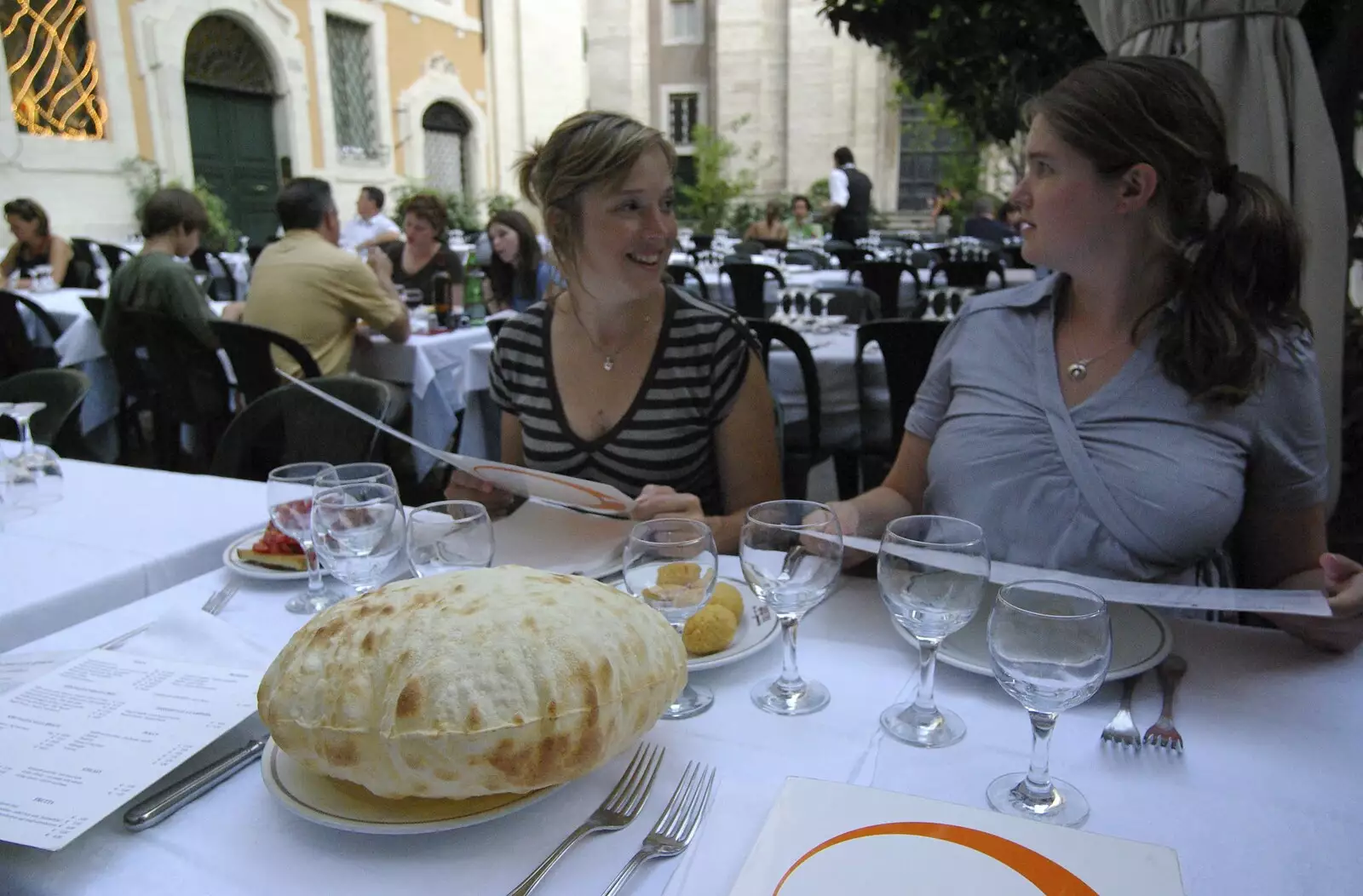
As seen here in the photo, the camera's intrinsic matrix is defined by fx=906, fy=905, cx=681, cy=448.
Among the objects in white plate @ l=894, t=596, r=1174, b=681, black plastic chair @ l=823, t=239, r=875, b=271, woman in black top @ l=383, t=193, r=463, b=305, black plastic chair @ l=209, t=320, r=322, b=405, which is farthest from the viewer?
black plastic chair @ l=823, t=239, r=875, b=271

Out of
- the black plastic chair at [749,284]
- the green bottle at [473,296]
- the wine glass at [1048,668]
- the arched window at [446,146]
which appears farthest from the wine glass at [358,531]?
the arched window at [446,146]

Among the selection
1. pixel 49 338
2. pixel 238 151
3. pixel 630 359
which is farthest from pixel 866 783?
pixel 238 151

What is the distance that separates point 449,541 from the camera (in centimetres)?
108

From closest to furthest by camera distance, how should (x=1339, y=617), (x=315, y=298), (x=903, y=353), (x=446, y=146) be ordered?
(x=1339, y=617) < (x=903, y=353) < (x=315, y=298) < (x=446, y=146)

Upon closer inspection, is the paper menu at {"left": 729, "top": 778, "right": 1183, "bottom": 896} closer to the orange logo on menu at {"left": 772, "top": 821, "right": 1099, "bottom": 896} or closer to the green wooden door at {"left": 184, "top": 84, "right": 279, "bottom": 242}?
the orange logo on menu at {"left": 772, "top": 821, "right": 1099, "bottom": 896}

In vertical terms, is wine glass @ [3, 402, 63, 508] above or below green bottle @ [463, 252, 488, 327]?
below

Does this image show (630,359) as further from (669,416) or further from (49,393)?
(49,393)

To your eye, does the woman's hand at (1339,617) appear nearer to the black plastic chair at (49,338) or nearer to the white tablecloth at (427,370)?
the white tablecloth at (427,370)

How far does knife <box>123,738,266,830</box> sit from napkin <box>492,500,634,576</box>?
1.49ft

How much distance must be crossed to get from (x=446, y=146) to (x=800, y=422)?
17.2 metres

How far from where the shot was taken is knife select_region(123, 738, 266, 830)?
762mm

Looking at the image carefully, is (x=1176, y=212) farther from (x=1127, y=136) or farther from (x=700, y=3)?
(x=700, y=3)

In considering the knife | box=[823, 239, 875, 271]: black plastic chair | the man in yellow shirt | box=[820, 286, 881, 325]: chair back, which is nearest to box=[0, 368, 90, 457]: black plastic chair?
the man in yellow shirt

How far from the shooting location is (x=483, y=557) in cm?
108
